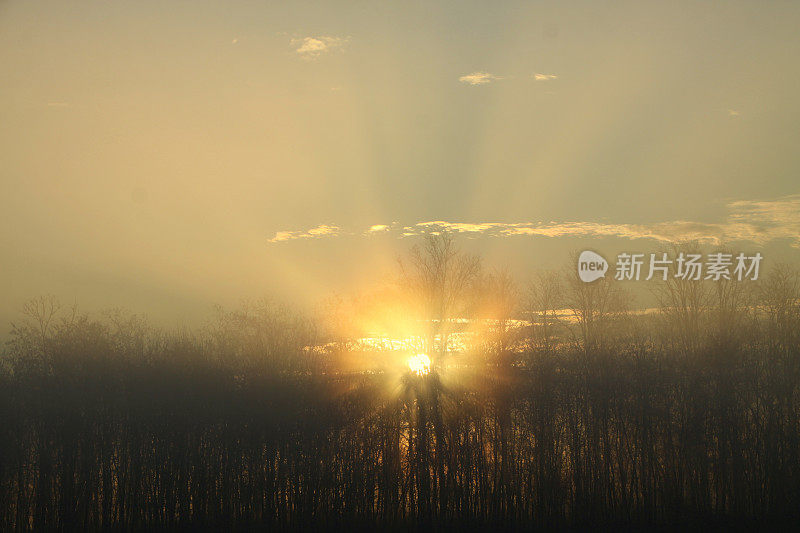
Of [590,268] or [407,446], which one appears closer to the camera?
[407,446]

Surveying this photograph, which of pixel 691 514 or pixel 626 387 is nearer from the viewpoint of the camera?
pixel 691 514

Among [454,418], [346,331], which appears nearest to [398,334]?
[346,331]

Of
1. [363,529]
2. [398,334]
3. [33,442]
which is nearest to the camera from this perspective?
[363,529]

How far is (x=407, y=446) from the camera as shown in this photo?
1703 centimetres

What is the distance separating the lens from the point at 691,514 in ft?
52.3

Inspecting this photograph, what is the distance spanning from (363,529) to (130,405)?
679 cm

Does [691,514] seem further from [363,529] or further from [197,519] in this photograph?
[197,519]

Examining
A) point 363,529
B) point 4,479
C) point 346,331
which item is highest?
point 346,331

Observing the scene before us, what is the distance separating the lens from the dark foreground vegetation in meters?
16.1

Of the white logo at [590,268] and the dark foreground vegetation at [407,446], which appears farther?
the white logo at [590,268]

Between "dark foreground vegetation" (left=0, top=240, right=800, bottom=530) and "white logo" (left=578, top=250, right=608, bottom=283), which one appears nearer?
"dark foreground vegetation" (left=0, top=240, right=800, bottom=530)

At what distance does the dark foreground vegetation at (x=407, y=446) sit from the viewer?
16.1m

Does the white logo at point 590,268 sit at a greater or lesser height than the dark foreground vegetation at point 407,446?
greater

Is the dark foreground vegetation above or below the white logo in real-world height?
below
